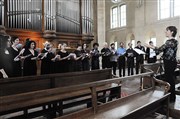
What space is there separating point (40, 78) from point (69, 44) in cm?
468

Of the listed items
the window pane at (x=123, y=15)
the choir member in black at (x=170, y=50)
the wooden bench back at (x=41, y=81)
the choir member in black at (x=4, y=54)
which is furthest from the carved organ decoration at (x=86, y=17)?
the window pane at (x=123, y=15)

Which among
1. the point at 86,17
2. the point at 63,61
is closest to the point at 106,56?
the point at 63,61

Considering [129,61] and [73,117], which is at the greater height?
[129,61]

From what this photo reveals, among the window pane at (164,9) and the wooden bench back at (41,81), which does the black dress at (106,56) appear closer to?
the wooden bench back at (41,81)

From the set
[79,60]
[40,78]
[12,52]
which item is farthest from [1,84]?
[79,60]

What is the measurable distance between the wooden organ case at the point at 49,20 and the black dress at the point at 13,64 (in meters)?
2.08

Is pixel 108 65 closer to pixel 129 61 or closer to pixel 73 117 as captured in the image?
pixel 129 61

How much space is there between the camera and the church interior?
8.11 feet

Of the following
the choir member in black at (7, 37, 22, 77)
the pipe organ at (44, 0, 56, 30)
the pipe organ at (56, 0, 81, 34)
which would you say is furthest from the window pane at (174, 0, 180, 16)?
the choir member in black at (7, 37, 22, 77)

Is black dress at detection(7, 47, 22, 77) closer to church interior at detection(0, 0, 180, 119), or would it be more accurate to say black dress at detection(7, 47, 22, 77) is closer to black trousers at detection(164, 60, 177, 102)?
church interior at detection(0, 0, 180, 119)

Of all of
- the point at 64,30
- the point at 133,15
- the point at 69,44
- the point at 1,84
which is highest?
the point at 133,15

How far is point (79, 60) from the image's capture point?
5863 millimetres

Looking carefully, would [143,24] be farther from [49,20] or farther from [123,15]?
[49,20]

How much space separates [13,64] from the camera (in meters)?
4.11
